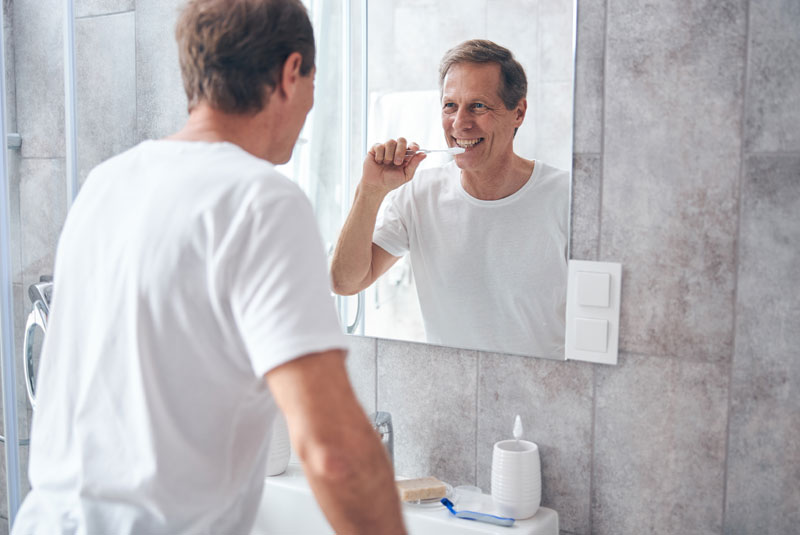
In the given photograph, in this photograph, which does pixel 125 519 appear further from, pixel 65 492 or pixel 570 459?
pixel 570 459

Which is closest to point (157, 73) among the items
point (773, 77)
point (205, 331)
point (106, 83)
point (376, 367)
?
point (106, 83)

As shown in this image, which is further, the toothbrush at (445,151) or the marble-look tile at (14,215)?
Result: the marble-look tile at (14,215)

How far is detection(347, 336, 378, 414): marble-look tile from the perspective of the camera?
1.65m

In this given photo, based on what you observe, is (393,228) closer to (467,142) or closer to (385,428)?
(467,142)

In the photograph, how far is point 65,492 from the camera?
0.92 m

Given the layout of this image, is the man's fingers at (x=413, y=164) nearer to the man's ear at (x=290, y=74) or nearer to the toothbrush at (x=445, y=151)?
the toothbrush at (x=445, y=151)

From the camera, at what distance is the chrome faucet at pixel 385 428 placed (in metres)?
1.50

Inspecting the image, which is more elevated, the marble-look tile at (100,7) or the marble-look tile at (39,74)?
the marble-look tile at (100,7)

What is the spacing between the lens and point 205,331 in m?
0.85

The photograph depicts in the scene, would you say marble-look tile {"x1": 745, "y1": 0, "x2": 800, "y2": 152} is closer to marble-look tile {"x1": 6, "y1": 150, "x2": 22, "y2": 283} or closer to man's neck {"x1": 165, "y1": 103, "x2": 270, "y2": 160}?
man's neck {"x1": 165, "y1": 103, "x2": 270, "y2": 160}

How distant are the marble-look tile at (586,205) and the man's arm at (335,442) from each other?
0.69 metres

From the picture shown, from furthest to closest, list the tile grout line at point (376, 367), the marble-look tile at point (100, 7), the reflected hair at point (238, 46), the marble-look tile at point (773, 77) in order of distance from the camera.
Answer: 1. the marble-look tile at point (100, 7)
2. the tile grout line at point (376, 367)
3. the marble-look tile at point (773, 77)
4. the reflected hair at point (238, 46)

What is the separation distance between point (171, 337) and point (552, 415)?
2.66ft

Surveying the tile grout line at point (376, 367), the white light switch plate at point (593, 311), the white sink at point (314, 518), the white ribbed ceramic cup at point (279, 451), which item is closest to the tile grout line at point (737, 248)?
the white light switch plate at point (593, 311)
